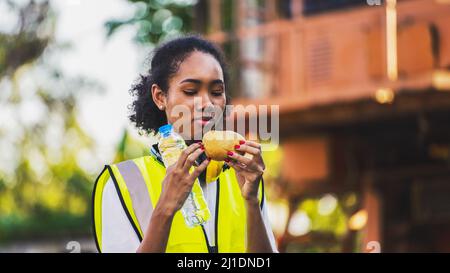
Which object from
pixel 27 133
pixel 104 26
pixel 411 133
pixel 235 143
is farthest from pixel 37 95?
pixel 235 143

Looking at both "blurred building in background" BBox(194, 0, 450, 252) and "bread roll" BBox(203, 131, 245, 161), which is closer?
"bread roll" BBox(203, 131, 245, 161)

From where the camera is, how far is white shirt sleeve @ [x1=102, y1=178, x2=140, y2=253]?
3281 mm

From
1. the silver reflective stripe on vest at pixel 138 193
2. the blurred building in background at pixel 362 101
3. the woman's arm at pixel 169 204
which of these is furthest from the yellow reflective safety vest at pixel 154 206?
the blurred building in background at pixel 362 101

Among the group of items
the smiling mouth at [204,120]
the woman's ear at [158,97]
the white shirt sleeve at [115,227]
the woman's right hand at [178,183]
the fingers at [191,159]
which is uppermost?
the woman's ear at [158,97]

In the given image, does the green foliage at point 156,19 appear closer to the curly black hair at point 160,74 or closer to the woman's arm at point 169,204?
the curly black hair at point 160,74

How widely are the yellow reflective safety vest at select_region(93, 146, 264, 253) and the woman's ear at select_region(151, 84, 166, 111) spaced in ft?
0.73

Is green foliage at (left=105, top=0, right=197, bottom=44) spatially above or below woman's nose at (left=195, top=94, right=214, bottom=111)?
above

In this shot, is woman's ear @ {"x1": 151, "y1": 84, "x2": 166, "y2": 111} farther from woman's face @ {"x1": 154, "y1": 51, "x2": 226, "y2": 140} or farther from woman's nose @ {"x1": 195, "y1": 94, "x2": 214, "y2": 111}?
woman's nose @ {"x1": 195, "y1": 94, "x2": 214, "y2": 111}

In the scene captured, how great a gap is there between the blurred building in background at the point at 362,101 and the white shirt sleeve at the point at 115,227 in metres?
7.53

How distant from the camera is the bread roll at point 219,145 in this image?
3252mm

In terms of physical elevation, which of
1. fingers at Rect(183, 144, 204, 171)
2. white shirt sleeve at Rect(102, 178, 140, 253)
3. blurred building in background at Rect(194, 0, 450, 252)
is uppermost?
blurred building in background at Rect(194, 0, 450, 252)

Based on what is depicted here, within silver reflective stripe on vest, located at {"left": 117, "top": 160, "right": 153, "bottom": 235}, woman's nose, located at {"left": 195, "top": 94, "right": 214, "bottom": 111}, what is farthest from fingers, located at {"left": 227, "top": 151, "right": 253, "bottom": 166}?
silver reflective stripe on vest, located at {"left": 117, "top": 160, "right": 153, "bottom": 235}

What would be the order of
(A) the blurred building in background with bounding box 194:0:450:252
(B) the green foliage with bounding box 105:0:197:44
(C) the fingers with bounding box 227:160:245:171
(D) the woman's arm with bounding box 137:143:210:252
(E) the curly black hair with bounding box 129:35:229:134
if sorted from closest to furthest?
(D) the woman's arm with bounding box 137:143:210:252, (C) the fingers with bounding box 227:160:245:171, (E) the curly black hair with bounding box 129:35:229:134, (A) the blurred building in background with bounding box 194:0:450:252, (B) the green foliage with bounding box 105:0:197:44
